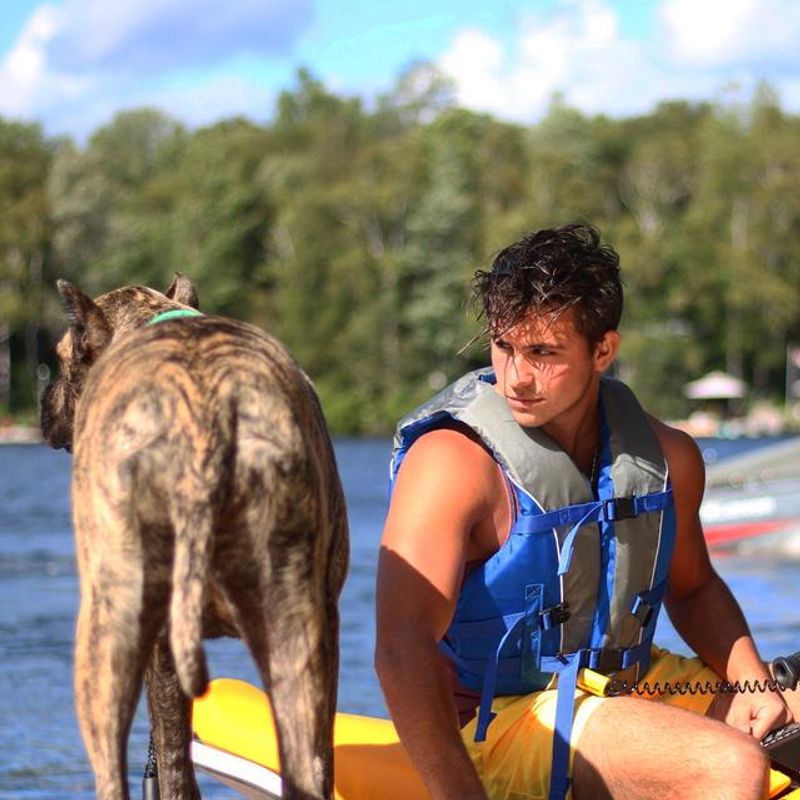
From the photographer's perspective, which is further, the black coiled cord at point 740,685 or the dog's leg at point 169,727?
the black coiled cord at point 740,685

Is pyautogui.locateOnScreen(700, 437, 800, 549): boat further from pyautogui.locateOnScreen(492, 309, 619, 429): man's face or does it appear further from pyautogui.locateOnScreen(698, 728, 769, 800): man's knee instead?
pyautogui.locateOnScreen(698, 728, 769, 800): man's knee

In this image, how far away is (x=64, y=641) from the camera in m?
12.5

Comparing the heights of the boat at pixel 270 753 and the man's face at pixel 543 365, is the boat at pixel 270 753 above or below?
below

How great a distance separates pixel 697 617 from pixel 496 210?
63.8 metres

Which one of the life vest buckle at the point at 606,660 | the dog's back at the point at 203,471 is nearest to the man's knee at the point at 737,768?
the life vest buckle at the point at 606,660

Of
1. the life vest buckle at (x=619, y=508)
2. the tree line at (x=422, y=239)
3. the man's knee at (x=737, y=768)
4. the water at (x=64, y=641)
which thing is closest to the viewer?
the man's knee at (x=737, y=768)

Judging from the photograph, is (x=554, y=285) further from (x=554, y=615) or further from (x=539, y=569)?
(x=554, y=615)

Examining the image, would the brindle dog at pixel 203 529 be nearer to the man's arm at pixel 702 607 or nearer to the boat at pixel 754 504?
the man's arm at pixel 702 607

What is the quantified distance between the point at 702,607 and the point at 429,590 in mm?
1010

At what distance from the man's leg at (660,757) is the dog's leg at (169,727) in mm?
863

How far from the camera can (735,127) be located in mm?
73438

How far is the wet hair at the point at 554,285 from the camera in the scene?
3881 millimetres

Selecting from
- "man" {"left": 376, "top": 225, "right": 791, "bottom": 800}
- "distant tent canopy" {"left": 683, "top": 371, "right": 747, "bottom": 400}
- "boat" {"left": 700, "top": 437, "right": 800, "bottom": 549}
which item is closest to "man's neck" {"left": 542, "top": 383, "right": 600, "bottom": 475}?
"man" {"left": 376, "top": 225, "right": 791, "bottom": 800}

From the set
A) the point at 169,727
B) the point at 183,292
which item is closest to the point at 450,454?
the point at 183,292
